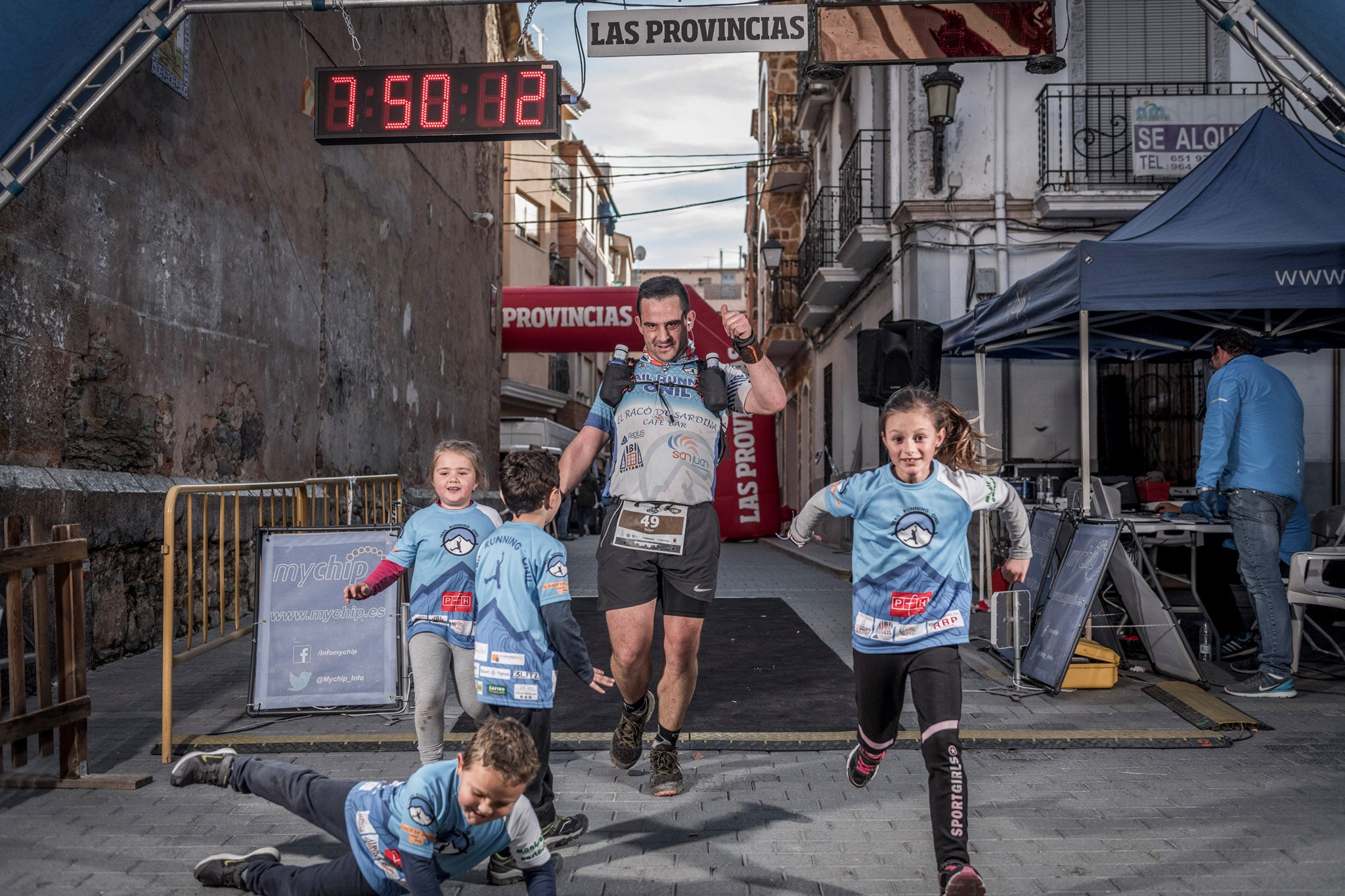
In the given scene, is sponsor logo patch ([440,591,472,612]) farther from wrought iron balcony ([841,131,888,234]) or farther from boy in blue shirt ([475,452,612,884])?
wrought iron balcony ([841,131,888,234])

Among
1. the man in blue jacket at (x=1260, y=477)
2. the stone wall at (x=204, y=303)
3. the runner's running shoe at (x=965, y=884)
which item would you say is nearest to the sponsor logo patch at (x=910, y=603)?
the runner's running shoe at (x=965, y=884)

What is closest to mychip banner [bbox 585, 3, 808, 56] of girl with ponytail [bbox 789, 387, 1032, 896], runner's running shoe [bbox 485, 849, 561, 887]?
girl with ponytail [bbox 789, 387, 1032, 896]

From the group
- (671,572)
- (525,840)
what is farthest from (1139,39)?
(525,840)

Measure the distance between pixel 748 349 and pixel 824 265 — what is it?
16.5m

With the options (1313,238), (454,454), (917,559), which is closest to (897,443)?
(917,559)

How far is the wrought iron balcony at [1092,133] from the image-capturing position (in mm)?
14094

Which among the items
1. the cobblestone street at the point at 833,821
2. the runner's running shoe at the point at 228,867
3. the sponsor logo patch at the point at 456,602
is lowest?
the cobblestone street at the point at 833,821

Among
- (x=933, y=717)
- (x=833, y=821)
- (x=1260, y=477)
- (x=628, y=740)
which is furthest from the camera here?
(x=1260, y=477)

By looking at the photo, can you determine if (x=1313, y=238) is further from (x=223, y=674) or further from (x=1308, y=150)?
(x=223, y=674)

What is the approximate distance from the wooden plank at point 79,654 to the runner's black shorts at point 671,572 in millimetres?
2213

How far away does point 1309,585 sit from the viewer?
6.75m

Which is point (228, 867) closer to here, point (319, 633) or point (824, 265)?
point (319, 633)

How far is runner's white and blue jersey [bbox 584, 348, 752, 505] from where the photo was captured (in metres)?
4.64

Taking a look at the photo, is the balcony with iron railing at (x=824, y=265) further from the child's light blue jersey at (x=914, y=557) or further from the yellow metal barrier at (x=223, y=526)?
the child's light blue jersey at (x=914, y=557)
